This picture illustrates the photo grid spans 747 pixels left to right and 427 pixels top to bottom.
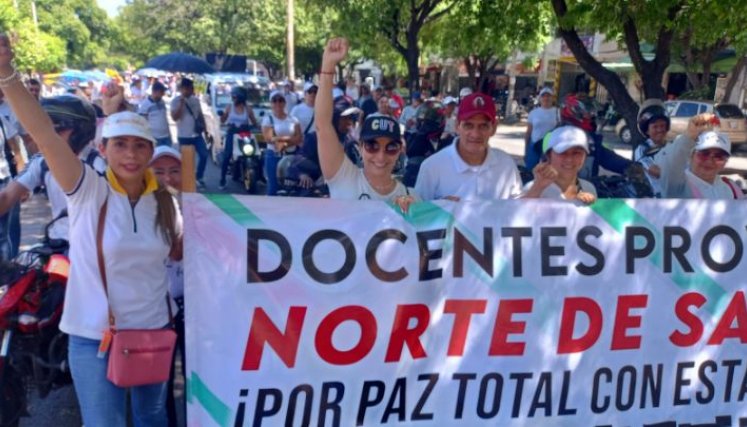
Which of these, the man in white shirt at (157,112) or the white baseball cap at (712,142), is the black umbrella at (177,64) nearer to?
the man in white shirt at (157,112)

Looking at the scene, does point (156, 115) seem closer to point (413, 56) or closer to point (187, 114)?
point (187, 114)

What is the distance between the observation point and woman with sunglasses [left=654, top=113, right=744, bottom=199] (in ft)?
12.6

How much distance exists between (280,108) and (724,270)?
23.7 ft

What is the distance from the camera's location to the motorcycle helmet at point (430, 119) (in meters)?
8.06

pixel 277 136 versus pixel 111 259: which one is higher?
pixel 111 259

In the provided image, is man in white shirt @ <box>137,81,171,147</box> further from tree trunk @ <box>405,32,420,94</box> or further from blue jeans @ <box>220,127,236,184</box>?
tree trunk @ <box>405,32,420,94</box>

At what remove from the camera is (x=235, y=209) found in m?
2.99

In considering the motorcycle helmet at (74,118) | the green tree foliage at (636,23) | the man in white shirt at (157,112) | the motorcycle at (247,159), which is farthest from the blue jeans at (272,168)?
the motorcycle helmet at (74,118)

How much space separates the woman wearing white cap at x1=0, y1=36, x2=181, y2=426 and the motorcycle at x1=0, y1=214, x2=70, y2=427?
2.39 ft

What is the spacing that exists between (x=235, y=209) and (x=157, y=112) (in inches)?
283

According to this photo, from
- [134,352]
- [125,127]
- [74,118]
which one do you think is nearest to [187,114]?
[74,118]

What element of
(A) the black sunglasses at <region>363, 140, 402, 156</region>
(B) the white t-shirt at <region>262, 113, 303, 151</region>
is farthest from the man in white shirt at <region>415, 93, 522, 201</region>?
(B) the white t-shirt at <region>262, 113, 303, 151</region>

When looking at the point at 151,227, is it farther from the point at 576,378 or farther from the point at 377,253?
the point at 576,378

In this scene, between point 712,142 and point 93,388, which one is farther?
point 712,142
